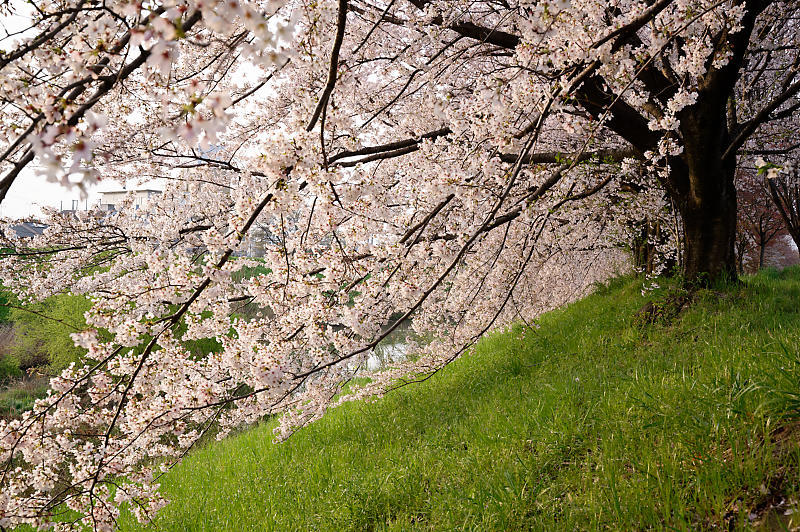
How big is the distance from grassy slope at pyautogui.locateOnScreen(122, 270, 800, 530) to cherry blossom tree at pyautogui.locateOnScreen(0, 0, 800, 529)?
0.76 meters

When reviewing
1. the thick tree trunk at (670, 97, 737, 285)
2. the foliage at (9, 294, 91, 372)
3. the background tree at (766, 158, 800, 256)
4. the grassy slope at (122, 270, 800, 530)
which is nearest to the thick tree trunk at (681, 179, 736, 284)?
the thick tree trunk at (670, 97, 737, 285)

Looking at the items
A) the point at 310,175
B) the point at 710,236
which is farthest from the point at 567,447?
the point at 710,236

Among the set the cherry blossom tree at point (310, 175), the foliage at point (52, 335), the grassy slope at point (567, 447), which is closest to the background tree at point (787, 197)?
the cherry blossom tree at point (310, 175)

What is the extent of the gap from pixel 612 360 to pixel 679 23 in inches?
127

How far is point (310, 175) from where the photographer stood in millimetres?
2340

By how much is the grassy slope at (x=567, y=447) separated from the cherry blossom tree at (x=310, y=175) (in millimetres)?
760

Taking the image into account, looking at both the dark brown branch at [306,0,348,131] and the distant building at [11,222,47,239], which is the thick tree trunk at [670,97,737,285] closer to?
the dark brown branch at [306,0,348,131]

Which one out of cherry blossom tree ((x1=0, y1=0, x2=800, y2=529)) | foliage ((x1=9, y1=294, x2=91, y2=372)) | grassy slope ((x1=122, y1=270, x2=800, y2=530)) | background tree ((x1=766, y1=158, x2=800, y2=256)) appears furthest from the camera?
foliage ((x1=9, y1=294, x2=91, y2=372))

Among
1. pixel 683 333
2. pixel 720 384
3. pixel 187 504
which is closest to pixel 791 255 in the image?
pixel 683 333

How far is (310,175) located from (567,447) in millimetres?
2628

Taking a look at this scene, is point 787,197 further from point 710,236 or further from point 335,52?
point 335,52

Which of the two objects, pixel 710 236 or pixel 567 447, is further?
pixel 710 236

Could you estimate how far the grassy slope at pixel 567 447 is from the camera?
90.6 inches

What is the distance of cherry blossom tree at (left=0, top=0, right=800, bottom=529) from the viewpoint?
6.00 ft
